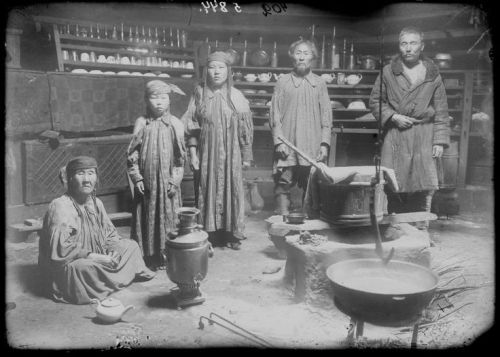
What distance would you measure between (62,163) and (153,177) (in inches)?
82.4

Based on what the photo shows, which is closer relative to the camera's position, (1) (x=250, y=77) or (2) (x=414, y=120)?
(2) (x=414, y=120)

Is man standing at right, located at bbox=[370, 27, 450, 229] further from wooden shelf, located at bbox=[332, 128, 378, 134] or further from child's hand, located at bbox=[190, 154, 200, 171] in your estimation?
child's hand, located at bbox=[190, 154, 200, 171]

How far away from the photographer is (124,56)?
779cm

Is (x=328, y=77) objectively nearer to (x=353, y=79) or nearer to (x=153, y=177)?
(x=353, y=79)

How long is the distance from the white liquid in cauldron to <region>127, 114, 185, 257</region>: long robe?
2249mm

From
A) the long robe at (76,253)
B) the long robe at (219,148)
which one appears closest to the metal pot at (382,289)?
the long robe at (76,253)

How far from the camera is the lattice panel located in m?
6.15

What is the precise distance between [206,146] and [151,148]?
2.88ft

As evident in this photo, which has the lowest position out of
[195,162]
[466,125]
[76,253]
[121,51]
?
[76,253]

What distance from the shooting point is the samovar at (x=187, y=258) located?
4055mm

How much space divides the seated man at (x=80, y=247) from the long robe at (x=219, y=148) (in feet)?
4.40

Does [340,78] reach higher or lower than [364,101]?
higher

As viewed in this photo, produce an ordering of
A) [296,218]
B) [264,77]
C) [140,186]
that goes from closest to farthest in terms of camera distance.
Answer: [296,218]
[140,186]
[264,77]

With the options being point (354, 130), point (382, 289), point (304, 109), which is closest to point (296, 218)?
point (382, 289)
